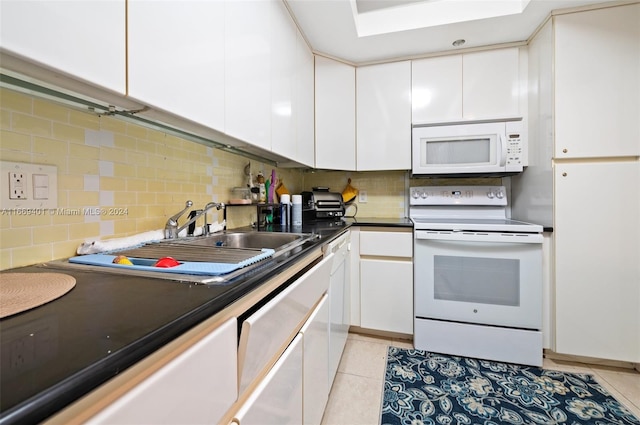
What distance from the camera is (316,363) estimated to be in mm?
1101

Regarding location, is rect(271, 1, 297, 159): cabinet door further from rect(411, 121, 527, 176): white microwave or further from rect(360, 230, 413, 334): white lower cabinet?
rect(411, 121, 527, 176): white microwave

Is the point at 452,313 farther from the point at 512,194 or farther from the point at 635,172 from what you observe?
the point at 635,172

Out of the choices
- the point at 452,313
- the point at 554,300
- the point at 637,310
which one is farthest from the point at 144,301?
the point at 637,310

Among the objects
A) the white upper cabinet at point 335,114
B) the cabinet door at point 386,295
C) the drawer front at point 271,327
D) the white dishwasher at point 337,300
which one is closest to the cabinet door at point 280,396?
the drawer front at point 271,327

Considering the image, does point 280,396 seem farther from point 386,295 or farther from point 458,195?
point 458,195

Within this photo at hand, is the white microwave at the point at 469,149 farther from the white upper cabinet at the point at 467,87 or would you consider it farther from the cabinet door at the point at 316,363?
the cabinet door at the point at 316,363

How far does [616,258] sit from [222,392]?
2.25m

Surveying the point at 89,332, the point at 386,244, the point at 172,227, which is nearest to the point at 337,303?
the point at 386,244

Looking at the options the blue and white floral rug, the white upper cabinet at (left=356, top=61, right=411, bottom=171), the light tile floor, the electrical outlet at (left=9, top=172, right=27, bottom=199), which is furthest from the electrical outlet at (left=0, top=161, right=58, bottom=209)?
the white upper cabinet at (left=356, top=61, right=411, bottom=171)

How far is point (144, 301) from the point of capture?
0.50 m

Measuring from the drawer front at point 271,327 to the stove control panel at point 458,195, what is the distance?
1682mm

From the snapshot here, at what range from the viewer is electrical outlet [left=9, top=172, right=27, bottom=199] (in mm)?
707

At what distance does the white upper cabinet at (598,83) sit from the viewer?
163 centimetres

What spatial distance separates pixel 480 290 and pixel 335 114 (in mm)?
1667
